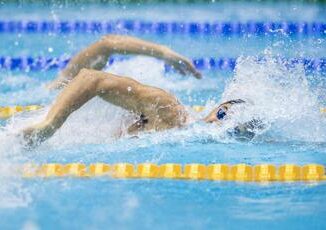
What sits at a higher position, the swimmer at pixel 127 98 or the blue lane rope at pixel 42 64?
the swimmer at pixel 127 98

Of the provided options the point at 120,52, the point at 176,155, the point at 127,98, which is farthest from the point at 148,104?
the point at 120,52

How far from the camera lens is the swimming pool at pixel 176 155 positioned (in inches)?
109

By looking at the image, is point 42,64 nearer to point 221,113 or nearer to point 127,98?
point 127,98

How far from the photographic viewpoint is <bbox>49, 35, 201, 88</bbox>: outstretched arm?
3812 millimetres

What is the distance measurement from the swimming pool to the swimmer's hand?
0.28 m

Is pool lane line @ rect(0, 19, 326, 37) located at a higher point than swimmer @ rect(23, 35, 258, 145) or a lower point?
lower

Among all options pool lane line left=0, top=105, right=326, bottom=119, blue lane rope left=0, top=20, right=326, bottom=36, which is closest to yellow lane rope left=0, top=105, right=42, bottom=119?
pool lane line left=0, top=105, right=326, bottom=119

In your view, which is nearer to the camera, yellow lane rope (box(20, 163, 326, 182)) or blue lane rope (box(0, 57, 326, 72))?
yellow lane rope (box(20, 163, 326, 182))

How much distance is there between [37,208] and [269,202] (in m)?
0.94

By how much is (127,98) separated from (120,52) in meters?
0.57

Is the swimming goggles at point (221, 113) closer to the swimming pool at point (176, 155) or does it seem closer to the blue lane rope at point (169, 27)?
the swimming pool at point (176, 155)

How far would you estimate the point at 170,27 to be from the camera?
6.94m

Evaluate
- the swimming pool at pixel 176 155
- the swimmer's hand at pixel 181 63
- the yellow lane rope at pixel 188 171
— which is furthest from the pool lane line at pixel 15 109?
the yellow lane rope at pixel 188 171

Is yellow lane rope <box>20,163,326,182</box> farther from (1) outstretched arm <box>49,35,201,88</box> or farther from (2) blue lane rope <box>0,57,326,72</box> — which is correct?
(2) blue lane rope <box>0,57,326,72</box>
